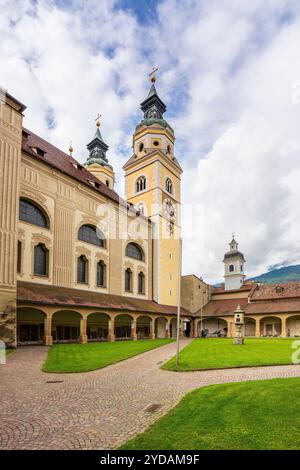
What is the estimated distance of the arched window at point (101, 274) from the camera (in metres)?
34.2

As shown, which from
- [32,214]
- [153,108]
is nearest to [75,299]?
[32,214]

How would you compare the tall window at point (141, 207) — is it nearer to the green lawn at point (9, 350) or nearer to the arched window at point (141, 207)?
the arched window at point (141, 207)

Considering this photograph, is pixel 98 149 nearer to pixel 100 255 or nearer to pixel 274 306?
pixel 100 255

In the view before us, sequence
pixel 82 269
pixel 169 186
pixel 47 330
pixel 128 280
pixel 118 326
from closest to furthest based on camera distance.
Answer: pixel 47 330
pixel 82 269
pixel 118 326
pixel 128 280
pixel 169 186

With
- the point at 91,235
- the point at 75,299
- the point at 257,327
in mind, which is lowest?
the point at 257,327

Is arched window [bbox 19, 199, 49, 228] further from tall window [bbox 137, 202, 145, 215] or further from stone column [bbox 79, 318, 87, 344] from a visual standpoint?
tall window [bbox 137, 202, 145, 215]

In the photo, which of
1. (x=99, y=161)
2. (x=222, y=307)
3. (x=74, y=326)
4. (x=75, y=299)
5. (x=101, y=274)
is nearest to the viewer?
(x=75, y=299)

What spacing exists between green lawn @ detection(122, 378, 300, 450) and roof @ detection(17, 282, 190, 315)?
55.2 ft

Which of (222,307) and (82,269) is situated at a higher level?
(82,269)

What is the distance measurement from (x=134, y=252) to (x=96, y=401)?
108ft

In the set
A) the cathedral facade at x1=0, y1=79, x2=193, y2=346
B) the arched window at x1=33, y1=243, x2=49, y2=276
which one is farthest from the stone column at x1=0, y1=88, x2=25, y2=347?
the arched window at x1=33, y1=243, x2=49, y2=276

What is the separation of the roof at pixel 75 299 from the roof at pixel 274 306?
1189 cm

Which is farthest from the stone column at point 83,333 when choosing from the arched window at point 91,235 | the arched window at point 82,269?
the arched window at point 91,235

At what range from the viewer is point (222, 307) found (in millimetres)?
48531
